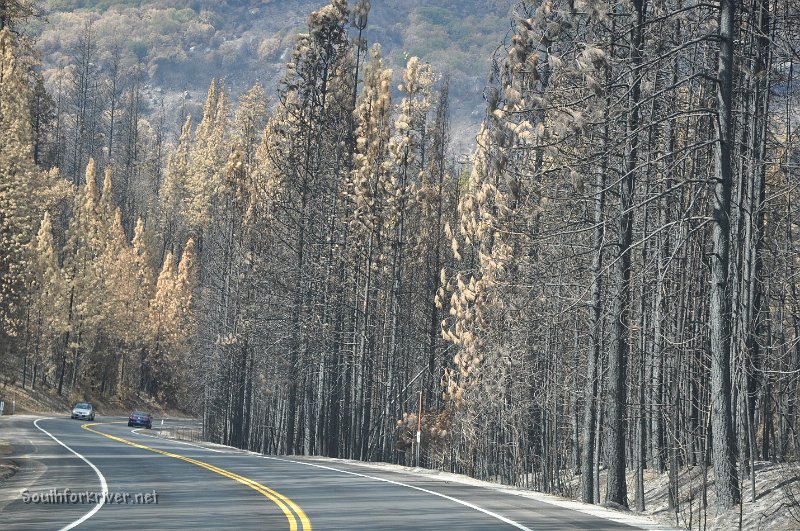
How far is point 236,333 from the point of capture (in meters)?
55.2

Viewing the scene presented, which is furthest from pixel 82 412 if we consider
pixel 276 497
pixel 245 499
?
pixel 245 499

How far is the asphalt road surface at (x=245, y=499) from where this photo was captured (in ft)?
52.8

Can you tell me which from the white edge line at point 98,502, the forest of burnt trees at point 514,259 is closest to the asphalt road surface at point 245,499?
the white edge line at point 98,502

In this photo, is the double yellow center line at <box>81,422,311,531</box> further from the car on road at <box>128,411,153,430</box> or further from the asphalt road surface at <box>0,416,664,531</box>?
the car on road at <box>128,411,153,430</box>

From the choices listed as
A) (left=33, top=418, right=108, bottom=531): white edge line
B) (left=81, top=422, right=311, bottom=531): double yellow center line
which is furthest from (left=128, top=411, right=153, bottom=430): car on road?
(left=81, top=422, right=311, bottom=531): double yellow center line

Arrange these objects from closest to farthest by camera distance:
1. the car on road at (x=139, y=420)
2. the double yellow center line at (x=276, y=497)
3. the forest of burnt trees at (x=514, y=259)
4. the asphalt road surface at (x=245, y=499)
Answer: the double yellow center line at (x=276, y=497), the asphalt road surface at (x=245, y=499), the forest of burnt trees at (x=514, y=259), the car on road at (x=139, y=420)

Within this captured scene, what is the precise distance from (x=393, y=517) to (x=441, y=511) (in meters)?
1.54

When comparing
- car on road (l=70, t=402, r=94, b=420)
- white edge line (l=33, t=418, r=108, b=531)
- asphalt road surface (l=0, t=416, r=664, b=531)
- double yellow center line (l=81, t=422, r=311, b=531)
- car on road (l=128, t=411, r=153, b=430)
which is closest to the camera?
white edge line (l=33, t=418, r=108, b=531)

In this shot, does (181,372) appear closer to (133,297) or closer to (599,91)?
(133,297)

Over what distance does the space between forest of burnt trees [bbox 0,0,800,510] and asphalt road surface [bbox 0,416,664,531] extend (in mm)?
3857

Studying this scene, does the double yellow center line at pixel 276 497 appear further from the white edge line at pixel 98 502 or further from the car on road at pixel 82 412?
the car on road at pixel 82 412

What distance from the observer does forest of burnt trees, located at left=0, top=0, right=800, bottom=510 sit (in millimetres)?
19750

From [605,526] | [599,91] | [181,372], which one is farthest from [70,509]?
[181,372]

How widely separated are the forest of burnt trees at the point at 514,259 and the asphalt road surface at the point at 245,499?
12.7 ft
